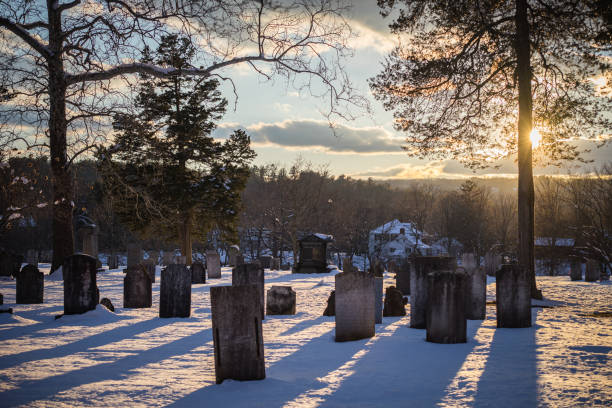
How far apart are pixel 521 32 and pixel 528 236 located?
19.9 ft

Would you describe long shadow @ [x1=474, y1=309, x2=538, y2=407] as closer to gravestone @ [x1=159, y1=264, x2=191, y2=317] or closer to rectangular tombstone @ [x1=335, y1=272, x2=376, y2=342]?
rectangular tombstone @ [x1=335, y1=272, x2=376, y2=342]

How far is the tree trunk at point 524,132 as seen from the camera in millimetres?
13390

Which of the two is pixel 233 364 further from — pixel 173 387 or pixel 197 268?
pixel 197 268

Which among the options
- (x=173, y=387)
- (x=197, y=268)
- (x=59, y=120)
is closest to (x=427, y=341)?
(x=173, y=387)

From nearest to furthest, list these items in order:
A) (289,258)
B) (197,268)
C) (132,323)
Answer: (132,323) → (197,268) → (289,258)

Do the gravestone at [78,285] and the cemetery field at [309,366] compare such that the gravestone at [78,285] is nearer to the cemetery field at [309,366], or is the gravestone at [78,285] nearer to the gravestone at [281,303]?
the cemetery field at [309,366]

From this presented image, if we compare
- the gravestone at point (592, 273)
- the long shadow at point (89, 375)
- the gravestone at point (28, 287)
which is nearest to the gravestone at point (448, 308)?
the long shadow at point (89, 375)

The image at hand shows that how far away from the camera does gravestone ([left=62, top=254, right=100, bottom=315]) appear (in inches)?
349

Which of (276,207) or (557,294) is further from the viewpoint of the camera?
(276,207)

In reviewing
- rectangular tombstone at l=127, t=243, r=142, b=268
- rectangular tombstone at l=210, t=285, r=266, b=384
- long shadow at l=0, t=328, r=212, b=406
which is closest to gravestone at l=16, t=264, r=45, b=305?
long shadow at l=0, t=328, r=212, b=406

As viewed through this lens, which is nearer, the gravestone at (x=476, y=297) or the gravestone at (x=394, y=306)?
the gravestone at (x=476, y=297)

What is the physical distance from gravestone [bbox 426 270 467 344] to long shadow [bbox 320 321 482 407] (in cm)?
15

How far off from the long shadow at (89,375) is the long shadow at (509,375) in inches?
143

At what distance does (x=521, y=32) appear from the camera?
13.6 m
